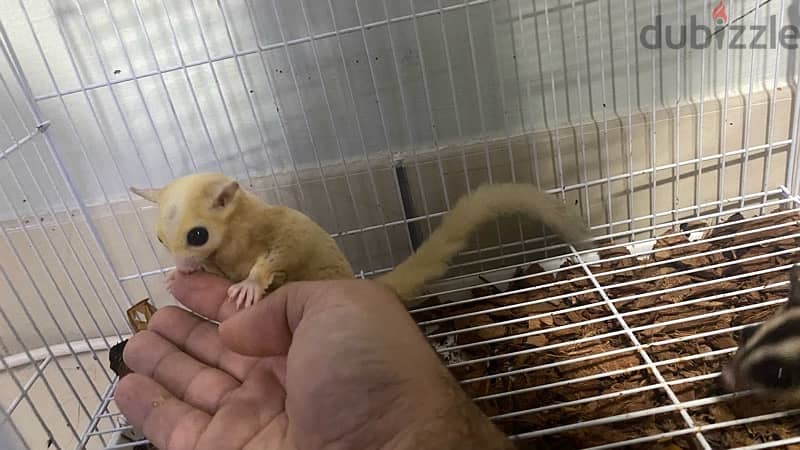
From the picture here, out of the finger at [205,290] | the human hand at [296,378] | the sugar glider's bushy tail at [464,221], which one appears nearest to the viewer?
the human hand at [296,378]

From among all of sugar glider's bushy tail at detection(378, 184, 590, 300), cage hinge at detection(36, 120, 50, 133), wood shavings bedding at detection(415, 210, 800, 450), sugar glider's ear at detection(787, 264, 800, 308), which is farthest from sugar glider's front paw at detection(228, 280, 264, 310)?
sugar glider's ear at detection(787, 264, 800, 308)

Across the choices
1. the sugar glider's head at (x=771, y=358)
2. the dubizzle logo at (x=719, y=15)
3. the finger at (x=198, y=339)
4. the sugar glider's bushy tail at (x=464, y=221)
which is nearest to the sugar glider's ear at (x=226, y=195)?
the finger at (x=198, y=339)

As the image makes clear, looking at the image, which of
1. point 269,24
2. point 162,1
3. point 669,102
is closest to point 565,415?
point 669,102

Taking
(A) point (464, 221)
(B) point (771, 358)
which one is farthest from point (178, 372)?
(B) point (771, 358)

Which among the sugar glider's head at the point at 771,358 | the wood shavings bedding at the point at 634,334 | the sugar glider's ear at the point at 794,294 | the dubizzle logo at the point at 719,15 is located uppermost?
the dubizzle logo at the point at 719,15

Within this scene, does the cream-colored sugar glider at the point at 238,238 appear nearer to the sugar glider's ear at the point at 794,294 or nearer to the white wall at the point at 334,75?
the white wall at the point at 334,75

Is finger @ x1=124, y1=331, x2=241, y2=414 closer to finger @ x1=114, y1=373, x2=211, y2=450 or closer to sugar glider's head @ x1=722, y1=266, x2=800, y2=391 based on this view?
finger @ x1=114, y1=373, x2=211, y2=450
